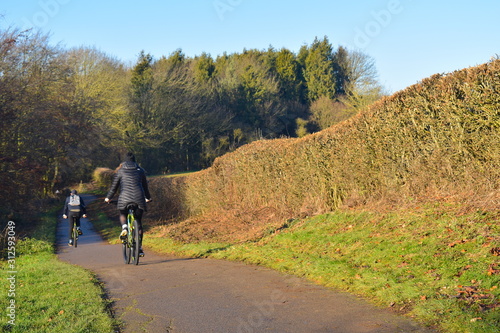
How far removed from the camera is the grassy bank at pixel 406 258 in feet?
17.4

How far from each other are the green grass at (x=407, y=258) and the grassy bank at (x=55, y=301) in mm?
3114

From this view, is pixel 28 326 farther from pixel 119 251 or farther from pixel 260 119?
pixel 260 119

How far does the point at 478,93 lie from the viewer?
8211mm

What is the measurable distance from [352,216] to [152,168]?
47113 mm

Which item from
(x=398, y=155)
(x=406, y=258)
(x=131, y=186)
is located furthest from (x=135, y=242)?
(x=398, y=155)

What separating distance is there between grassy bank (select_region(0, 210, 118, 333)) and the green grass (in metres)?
3.11

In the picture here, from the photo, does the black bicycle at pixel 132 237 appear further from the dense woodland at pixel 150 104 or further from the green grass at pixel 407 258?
the dense woodland at pixel 150 104

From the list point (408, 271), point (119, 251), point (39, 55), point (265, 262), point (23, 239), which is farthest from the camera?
point (39, 55)

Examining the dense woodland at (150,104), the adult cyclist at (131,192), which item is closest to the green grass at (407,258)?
the adult cyclist at (131,192)

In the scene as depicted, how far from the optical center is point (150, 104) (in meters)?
51.3

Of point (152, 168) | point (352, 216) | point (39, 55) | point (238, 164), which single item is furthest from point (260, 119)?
point (352, 216)

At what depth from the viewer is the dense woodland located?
23.6 m

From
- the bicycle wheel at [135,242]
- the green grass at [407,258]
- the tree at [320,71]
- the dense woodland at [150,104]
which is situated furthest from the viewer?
the tree at [320,71]

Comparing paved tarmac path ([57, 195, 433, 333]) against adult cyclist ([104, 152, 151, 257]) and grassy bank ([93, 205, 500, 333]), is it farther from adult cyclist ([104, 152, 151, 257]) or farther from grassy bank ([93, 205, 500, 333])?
adult cyclist ([104, 152, 151, 257])
